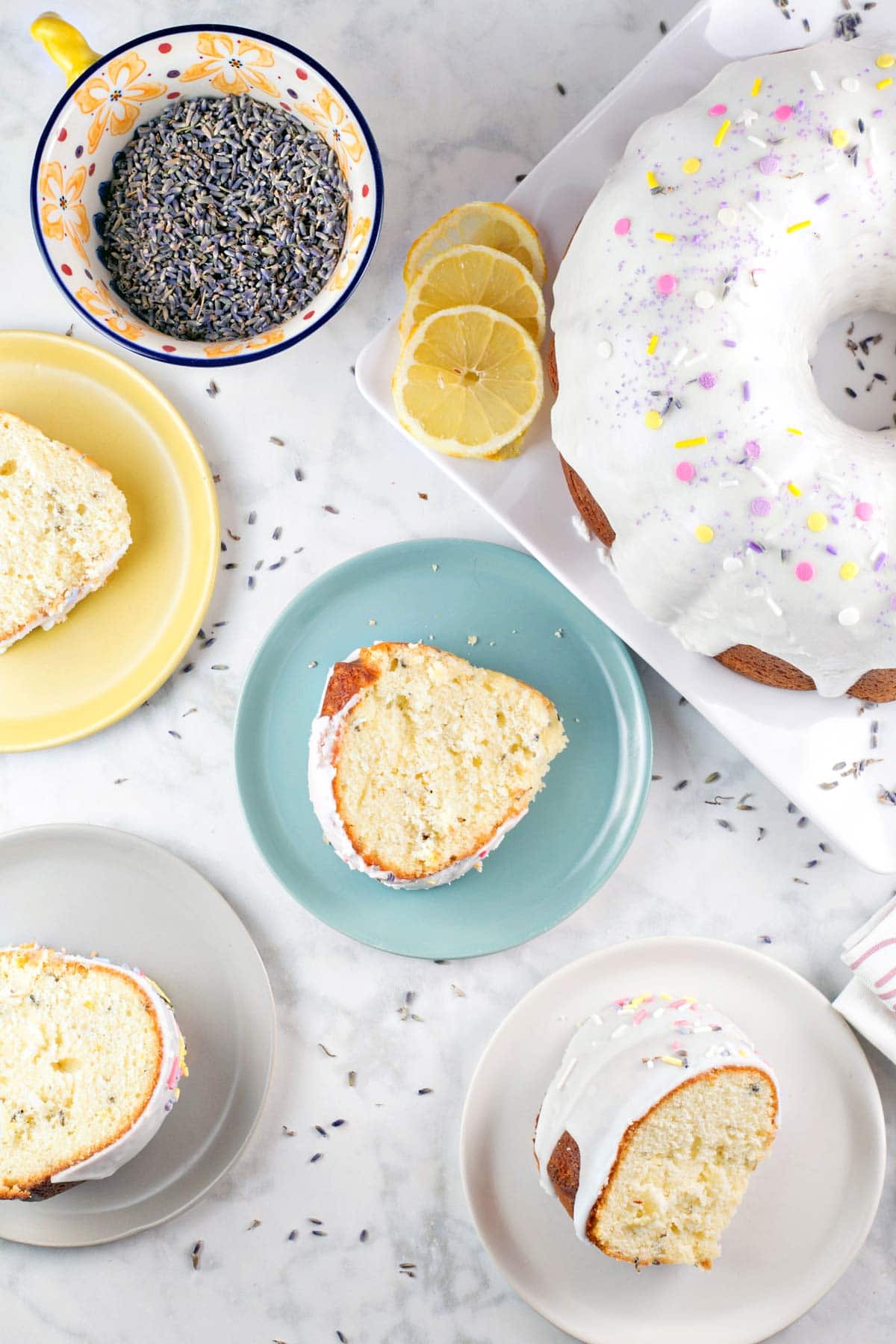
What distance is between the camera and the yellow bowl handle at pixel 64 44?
1884 millimetres

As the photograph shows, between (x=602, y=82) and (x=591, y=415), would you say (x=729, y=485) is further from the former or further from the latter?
(x=602, y=82)

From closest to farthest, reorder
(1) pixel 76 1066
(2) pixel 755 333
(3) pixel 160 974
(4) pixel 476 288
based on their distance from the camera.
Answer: (2) pixel 755 333, (4) pixel 476 288, (1) pixel 76 1066, (3) pixel 160 974

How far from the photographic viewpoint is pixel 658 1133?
2078 mm

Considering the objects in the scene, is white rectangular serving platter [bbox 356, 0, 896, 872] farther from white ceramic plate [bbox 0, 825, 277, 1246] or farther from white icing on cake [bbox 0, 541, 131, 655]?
white ceramic plate [bbox 0, 825, 277, 1246]

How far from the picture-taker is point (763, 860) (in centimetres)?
230

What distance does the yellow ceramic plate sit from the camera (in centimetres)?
221

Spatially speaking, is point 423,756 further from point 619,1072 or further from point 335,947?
point 619,1072

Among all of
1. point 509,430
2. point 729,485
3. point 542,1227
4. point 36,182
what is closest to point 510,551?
point 509,430

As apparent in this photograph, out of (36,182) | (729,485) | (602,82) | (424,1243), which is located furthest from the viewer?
(424,1243)

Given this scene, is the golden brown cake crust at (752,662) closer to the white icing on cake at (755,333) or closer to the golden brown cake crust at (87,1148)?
the white icing on cake at (755,333)

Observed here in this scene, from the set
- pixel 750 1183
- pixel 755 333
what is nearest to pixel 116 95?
pixel 755 333

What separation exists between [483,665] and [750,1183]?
122 cm

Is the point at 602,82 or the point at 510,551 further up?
the point at 602,82

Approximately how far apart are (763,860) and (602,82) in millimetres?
1632
